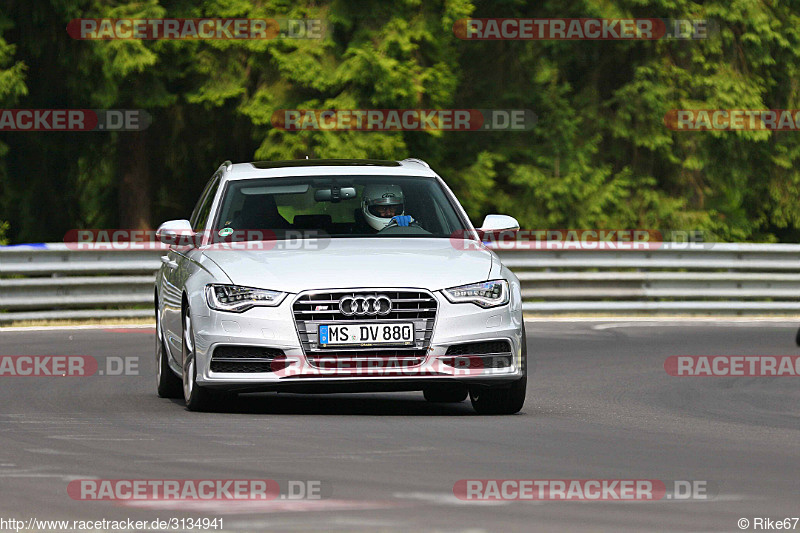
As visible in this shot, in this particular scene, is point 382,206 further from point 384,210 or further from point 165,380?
point 165,380

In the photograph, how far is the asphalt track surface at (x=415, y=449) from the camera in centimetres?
704

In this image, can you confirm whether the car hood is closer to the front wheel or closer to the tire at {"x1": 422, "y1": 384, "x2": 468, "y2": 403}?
the tire at {"x1": 422, "y1": 384, "x2": 468, "y2": 403}

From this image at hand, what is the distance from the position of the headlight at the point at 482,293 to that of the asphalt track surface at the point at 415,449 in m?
0.71

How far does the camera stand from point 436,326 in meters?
10.7

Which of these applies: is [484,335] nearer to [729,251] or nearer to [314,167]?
[314,167]

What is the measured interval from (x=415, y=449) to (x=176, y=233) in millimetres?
3534

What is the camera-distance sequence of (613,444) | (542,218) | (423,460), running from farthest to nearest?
(542,218) → (613,444) → (423,460)

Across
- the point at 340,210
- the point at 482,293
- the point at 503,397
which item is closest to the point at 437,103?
the point at 340,210

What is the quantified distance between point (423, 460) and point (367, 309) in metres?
2.12

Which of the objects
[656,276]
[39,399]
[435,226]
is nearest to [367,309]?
[435,226]

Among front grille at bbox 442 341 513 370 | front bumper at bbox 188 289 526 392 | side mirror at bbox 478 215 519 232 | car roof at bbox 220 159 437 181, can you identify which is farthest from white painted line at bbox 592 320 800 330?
front bumper at bbox 188 289 526 392

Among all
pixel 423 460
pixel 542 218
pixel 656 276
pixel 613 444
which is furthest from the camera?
pixel 542 218

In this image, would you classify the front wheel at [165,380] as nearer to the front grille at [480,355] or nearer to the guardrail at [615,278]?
the front grille at [480,355]

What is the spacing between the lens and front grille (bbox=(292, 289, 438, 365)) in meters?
10.7
